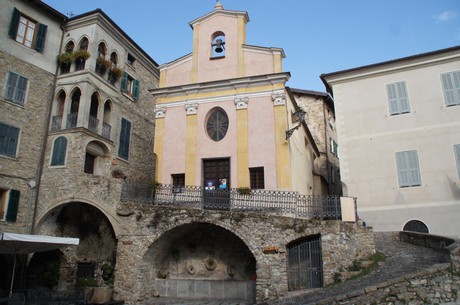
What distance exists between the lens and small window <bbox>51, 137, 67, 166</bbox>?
17.8 metres

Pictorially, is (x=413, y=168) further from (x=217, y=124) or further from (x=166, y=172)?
(x=166, y=172)

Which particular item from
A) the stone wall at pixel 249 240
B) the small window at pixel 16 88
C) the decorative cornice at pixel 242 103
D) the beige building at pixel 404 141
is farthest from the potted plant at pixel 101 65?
the beige building at pixel 404 141

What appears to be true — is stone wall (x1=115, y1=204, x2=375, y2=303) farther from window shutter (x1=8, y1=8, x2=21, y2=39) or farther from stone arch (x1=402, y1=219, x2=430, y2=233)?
window shutter (x1=8, y1=8, x2=21, y2=39)

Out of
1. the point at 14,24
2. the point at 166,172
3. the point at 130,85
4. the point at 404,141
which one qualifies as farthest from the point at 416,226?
the point at 14,24

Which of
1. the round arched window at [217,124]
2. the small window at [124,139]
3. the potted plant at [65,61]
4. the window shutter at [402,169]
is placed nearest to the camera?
the window shutter at [402,169]

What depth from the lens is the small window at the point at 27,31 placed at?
58.3ft

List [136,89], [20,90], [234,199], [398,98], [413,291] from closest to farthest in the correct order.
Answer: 1. [413,291]
2. [234,199]
3. [20,90]
4. [398,98]
5. [136,89]

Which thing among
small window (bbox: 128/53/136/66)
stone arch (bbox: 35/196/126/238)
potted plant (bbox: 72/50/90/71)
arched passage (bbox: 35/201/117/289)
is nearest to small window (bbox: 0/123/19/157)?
stone arch (bbox: 35/196/126/238)

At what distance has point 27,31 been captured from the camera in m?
18.5

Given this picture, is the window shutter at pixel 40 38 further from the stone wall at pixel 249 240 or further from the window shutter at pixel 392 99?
the window shutter at pixel 392 99

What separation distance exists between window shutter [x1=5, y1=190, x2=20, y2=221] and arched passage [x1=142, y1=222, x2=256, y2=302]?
623 cm

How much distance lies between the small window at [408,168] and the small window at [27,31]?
18.1m

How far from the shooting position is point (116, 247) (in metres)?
16.1

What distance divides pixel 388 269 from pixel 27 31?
18.7 meters
